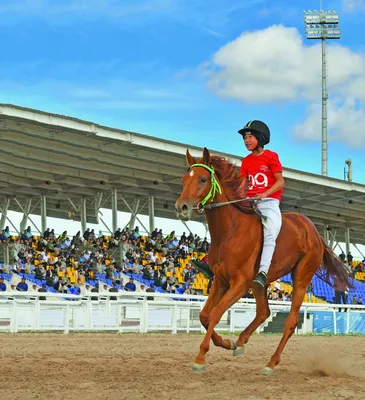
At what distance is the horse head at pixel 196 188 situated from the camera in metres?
8.32

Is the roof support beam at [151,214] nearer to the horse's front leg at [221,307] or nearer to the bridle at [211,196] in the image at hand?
the bridle at [211,196]

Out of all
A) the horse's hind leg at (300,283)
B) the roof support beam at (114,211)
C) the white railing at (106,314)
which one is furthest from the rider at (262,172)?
the roof support beam at (114,211)

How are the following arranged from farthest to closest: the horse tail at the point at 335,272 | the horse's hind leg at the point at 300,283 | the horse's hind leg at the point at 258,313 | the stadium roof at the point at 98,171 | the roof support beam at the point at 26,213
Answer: the roof support beam at the point at 26,213, the stadium roof at the point at 98,171, the horse tail at the point at 335,272, the horse's hind leg at the point at 300,283, the horse's hind leg at the point at 258,313

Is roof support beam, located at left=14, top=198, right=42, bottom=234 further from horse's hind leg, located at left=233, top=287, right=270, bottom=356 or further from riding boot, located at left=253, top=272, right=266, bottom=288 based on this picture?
riding boot, located at left=253, top=272, right=266, bottom=288

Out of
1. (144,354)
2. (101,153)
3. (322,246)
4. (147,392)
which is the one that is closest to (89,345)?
(144,354)

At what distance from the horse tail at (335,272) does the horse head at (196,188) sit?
2.49 metres

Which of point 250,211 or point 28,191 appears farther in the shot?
point 28,191

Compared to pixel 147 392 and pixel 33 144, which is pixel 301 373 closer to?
pixel 147 392

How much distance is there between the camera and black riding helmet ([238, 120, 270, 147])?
939 cm

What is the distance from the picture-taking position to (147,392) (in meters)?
6.96

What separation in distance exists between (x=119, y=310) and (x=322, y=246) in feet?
30.4

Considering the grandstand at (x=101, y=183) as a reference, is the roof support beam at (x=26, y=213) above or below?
below

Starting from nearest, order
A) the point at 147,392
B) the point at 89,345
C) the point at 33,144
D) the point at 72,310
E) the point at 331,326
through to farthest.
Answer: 1. the point at 147,392
2. the point at 89,345
3. the point at 72,310
4. the point at 331,326
5. the point at 33,144

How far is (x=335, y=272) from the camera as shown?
Answer: 10.8m
